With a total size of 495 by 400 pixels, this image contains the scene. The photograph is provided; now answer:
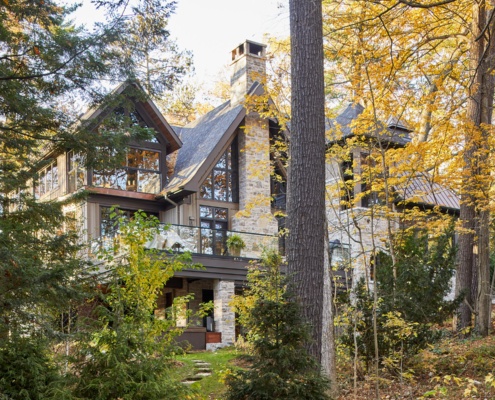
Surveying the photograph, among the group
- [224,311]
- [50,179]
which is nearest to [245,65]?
[50,179]

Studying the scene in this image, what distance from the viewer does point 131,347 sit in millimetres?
6422

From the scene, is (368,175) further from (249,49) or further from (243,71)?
(249,49)

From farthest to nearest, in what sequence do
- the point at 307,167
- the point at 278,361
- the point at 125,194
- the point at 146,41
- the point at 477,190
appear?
the point at 125,194, the point at 477,190, the point at 146,41, the point at 307,167, the point at 278,361

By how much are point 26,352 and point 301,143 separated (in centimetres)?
421

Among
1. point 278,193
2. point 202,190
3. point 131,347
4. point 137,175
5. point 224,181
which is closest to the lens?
point 131,347

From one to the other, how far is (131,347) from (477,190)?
913 cm

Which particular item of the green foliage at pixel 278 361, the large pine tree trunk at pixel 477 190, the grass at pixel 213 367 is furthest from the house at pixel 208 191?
the green foliage at pixel 278 361

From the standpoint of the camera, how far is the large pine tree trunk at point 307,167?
7.35 m

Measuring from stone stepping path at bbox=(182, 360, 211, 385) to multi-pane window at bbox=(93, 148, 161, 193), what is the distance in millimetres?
7492

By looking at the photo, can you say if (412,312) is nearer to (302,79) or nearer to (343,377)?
(343,377)

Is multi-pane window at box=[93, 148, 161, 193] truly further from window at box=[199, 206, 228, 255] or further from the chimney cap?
the chimney cap

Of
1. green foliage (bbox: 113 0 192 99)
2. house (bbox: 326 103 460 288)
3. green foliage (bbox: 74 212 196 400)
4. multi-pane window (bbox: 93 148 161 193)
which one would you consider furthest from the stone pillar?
green foliage (bbox: 74 212 196 400)

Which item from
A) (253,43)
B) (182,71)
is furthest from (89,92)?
(253,43)

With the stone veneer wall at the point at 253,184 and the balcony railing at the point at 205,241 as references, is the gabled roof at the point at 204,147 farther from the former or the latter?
the balcony railing at the point at 205,241
